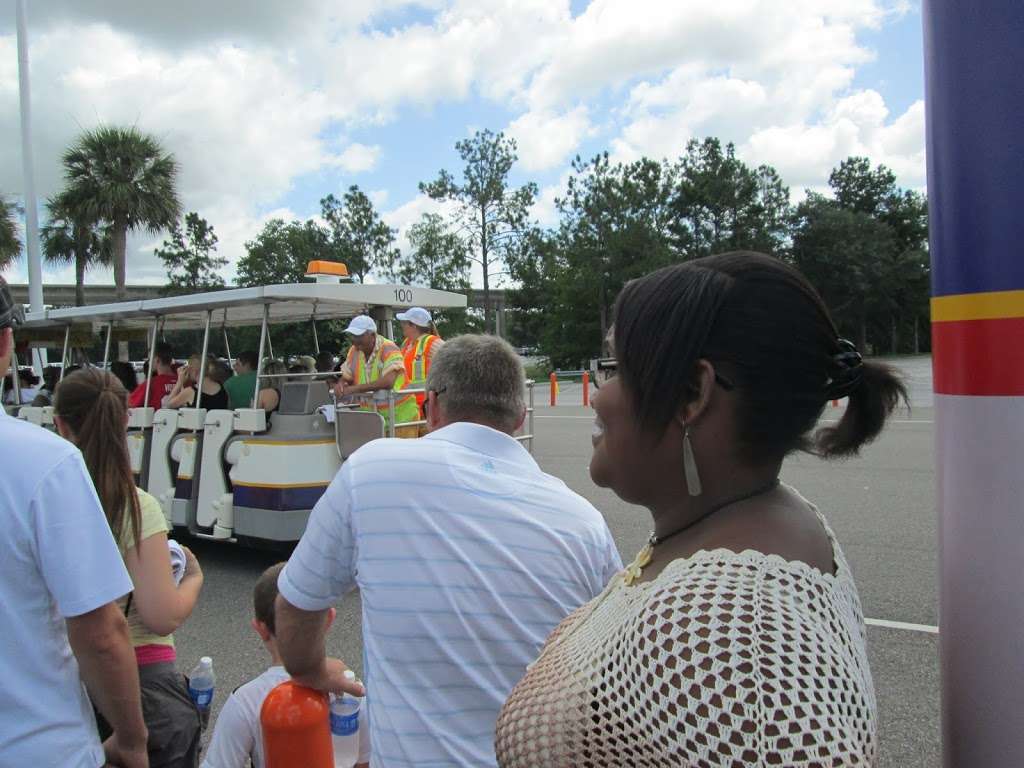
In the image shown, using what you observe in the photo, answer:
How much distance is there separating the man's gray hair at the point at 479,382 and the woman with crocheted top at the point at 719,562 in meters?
1.09

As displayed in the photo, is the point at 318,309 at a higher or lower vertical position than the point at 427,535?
higher

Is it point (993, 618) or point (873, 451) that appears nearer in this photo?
point (993, 618)

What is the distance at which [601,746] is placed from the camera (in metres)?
0.86

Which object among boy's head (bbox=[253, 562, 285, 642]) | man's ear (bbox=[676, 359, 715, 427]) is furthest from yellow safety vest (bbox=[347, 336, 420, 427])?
man's ear (bbox=[676, 359, 715, 427])

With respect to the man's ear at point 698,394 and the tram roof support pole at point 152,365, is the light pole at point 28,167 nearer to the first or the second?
the tram roof support pole at point 152,365

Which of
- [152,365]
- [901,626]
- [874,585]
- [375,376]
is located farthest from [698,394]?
[152,365]

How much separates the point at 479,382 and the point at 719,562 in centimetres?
140

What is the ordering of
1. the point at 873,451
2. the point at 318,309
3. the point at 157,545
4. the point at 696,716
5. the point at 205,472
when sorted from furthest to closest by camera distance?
the point at 873,451 < the point at 318,309 < the point at 205,472 < the point at 157,545 < the point at 696,716

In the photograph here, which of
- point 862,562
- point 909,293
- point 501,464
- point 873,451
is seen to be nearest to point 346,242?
point 873,451

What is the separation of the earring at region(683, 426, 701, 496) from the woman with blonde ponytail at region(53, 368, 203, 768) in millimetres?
1966

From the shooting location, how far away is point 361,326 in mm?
6762

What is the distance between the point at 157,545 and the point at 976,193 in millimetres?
2349

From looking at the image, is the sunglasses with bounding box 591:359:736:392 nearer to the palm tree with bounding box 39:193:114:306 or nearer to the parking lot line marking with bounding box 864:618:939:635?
the parking lot line marking with bounding box 864:618:939:635

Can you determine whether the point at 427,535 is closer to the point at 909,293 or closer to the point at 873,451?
the point at 873,451
